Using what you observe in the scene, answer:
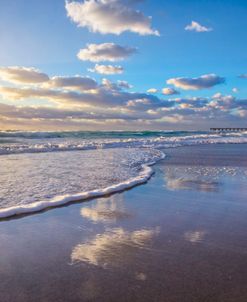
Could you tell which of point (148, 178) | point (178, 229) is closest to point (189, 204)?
point (178, 229)

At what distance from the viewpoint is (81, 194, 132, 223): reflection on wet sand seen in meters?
5.35

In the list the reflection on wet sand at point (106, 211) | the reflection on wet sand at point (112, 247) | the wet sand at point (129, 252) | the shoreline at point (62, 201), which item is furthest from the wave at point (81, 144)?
the reflection on wet sand at point (112, 247)

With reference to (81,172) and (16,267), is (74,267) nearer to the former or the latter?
(16,267)

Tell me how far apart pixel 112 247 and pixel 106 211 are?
5.95 ft

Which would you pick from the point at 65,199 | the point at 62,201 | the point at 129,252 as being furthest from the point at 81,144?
the point at 129,252

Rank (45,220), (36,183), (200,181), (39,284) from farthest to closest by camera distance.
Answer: (200,181) < (36,183) < (45,220) < (39,284)

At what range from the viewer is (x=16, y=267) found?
3422 millimetres

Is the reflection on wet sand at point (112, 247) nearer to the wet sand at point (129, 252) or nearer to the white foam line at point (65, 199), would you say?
the wet sand at point (129, 252)

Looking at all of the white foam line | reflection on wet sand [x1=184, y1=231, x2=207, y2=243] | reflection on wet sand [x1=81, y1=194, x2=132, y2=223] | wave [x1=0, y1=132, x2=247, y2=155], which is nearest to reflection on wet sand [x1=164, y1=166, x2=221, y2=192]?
the white foam line

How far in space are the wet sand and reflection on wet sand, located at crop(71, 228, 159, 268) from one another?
12 millimetres

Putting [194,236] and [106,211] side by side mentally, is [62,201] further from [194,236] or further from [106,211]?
[194,236]

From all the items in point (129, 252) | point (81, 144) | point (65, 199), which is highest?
point (81, 144)

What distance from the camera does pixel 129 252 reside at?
12.6ft

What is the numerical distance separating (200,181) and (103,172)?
10.5 feet
